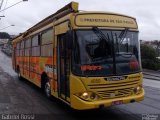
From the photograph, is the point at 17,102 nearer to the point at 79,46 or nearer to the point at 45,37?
the point at 45,37

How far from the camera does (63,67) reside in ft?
34.0

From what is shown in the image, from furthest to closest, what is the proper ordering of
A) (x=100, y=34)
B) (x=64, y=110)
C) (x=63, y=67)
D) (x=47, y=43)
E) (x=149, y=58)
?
(x=149, y=58) < (x=47, y=43) < (x=64, y=110) < (x=63, y=67) < (x=100, y=34)

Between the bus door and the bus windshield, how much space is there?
2.86 feet

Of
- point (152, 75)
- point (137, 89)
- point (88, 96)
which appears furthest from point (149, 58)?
point (88, 96)

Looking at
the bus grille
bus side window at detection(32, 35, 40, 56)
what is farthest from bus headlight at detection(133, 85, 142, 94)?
bus side window at detection(32, 35, 40, 56)

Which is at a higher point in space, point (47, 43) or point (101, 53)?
point (47, 43)

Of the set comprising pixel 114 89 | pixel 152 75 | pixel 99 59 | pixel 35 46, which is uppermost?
pixel 35 46

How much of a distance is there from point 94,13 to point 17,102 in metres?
4.88

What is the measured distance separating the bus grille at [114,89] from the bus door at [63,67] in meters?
1.18

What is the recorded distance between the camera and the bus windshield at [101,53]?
29.6 ft

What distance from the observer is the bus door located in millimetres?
9961

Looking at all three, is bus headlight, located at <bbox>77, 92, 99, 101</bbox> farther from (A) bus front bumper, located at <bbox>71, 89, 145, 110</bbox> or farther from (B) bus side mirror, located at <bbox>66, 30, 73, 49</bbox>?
(B) bus side mirror, located at <bbox>66, 30, 73, 49</bbox>

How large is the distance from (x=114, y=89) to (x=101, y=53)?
3.38 ft

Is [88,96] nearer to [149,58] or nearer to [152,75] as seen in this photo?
[152,75]
